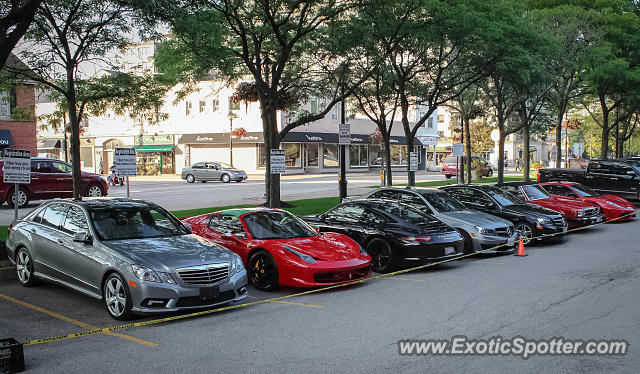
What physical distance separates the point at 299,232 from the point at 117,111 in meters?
9.99

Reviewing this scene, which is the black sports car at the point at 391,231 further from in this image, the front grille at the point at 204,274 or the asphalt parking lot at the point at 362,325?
the front grille at the point at 204,274

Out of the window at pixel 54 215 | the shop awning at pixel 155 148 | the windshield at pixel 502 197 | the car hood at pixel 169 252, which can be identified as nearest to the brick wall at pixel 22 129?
the window at pixel 54 215

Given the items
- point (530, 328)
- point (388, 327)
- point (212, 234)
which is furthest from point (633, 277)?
point (212, 234)

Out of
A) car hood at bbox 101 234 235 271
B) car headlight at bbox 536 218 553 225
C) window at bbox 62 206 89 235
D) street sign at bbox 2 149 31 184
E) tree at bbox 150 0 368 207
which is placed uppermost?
tree at bbox 150 0 368 207

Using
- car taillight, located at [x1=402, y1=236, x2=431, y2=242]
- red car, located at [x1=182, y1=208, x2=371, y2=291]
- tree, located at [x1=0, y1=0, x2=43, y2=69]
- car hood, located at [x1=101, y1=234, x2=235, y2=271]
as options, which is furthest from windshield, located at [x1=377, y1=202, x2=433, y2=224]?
tree, located at [x1=0, y1=0, x2=43, y2=69]

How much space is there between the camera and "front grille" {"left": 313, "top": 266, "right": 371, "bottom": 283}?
8836mm

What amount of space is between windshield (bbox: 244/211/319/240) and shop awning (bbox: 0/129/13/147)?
26127 millimetres

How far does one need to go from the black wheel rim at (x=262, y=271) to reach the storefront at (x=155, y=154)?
2000 inches

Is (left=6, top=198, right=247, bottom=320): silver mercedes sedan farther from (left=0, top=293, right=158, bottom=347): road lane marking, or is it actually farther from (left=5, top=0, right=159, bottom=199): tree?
(left=5, top=0, right=159, bottom=199): tree

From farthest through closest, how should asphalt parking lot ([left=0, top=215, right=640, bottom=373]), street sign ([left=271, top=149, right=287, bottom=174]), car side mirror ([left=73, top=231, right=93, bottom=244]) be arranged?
street sign ([left=271, top=149, right=287, bottom=174]) < car side mirror ([left=73, top=231, right=93, bottom=244]) < asphalt parking lot ([left=0, top=215, right=640, bottom=373])

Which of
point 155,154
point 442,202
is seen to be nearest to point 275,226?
point 442,202

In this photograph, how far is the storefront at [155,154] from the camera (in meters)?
58.4

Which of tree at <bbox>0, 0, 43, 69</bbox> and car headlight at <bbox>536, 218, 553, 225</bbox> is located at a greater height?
tree at <bbox>0, 0, 43, 69</bbox>

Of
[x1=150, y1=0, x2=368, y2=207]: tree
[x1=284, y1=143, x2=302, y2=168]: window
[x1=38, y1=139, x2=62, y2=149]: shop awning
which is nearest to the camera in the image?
[x1=150, y1=0, x2=368, y2=207]: tree
